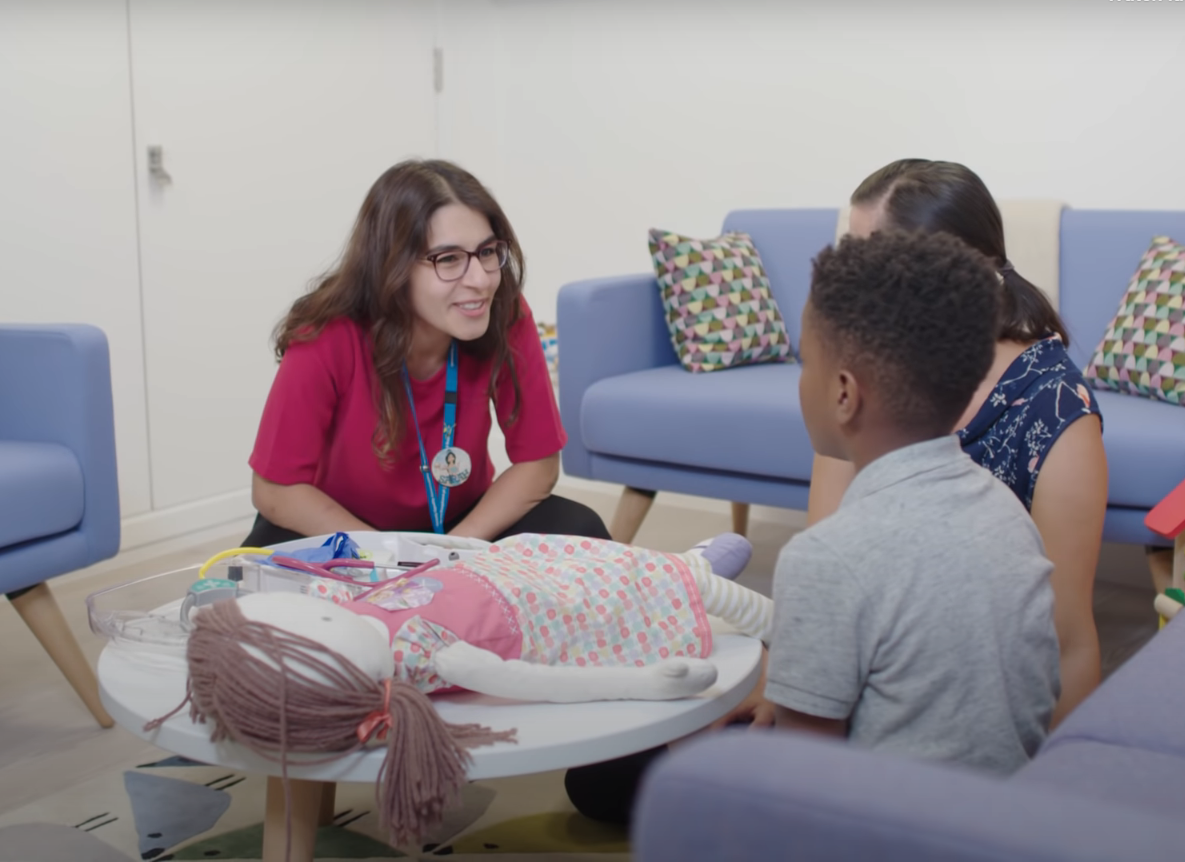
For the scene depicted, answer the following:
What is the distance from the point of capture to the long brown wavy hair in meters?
1.84

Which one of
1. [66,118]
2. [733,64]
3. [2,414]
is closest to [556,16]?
[733,64]

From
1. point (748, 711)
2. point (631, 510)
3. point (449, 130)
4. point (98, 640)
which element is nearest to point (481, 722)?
point (748, 711)

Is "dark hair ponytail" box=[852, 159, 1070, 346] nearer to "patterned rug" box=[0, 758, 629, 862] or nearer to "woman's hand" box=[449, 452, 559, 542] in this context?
"woman's hand" box=[449, 452, 559, 542]

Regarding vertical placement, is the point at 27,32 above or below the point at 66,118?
above

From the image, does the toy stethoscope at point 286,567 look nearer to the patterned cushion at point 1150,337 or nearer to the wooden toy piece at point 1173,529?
the wooden toy piece at point 1173,529

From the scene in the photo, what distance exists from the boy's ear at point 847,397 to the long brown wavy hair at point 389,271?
923 mm

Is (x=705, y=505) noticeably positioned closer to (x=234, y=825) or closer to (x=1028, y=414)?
(x=234, y=825)

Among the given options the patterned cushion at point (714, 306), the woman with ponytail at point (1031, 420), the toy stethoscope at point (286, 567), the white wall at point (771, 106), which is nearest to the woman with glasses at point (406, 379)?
the toy stethoscope at point (286, 567)

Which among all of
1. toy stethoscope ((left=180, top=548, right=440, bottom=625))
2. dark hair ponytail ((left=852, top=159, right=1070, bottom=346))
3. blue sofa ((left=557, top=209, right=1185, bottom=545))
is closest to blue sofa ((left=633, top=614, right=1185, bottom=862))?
toy stethoscope ((left=180, top=548, right=440, bottom=625))

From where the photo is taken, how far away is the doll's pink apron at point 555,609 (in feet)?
4.03

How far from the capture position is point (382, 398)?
1885 millimetres

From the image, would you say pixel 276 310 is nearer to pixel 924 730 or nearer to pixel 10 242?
pixel 10 242

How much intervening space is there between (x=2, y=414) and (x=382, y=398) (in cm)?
84

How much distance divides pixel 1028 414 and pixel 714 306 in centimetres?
162
